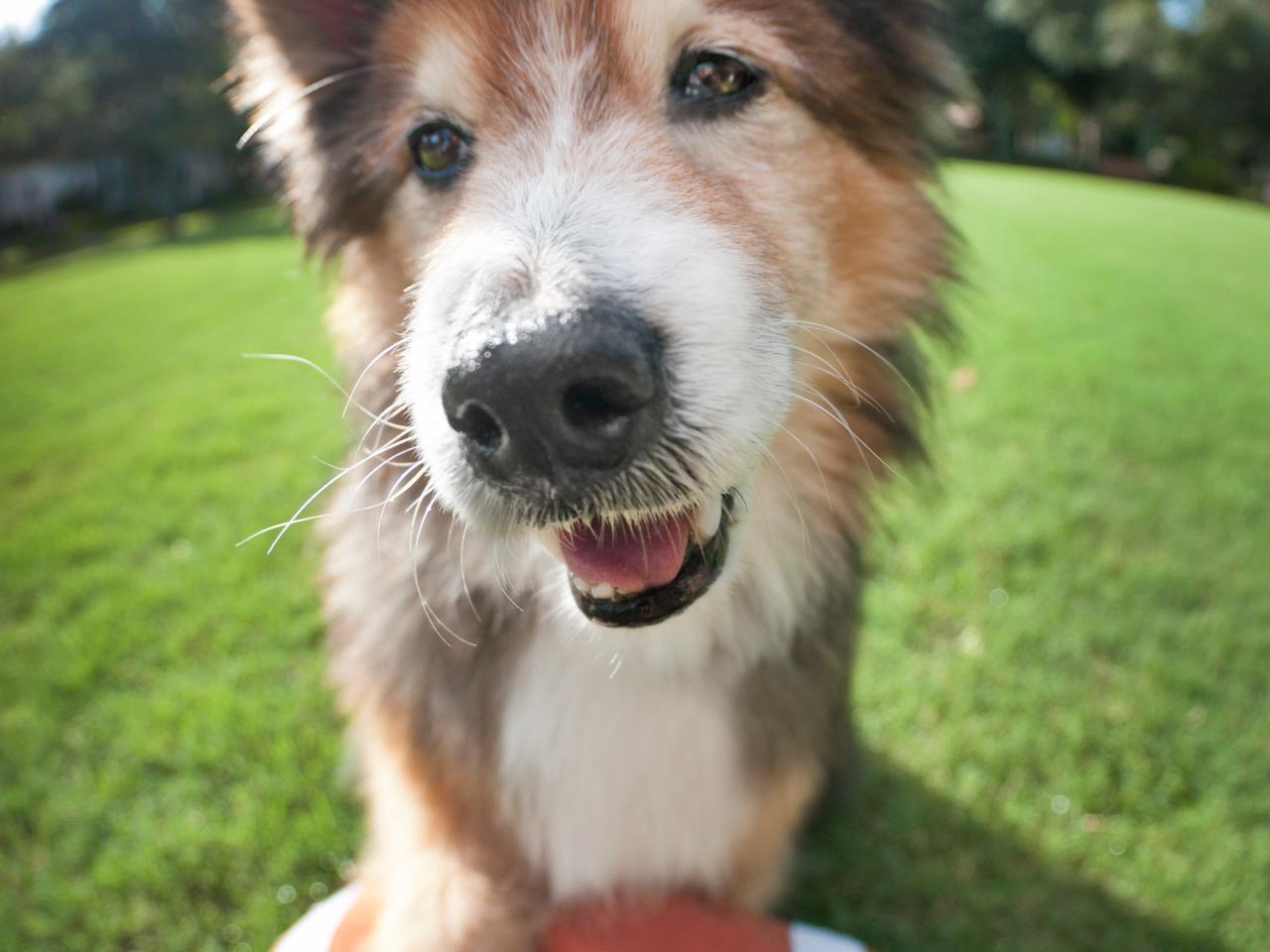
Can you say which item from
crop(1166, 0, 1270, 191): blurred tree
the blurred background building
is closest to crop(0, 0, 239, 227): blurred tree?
the blurred background building

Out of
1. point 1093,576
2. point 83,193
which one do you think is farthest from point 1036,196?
point 83,193

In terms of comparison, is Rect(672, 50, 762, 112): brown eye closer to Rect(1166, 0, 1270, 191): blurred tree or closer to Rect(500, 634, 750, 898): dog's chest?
Rect(500, 634, 750, 898): dog's chest

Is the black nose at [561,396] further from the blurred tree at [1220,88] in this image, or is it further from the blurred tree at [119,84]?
the blurred tree at [1220,88]

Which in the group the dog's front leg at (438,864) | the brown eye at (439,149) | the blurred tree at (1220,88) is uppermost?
the blurred tree at (1220,88)

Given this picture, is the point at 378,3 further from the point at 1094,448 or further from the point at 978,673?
the point at 1094,448

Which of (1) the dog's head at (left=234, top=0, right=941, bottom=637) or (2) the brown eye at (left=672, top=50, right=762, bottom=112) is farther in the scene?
(2) the brown eye at (left=672, top=50, right=762, bottom=112)

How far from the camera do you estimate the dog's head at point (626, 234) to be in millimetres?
1241

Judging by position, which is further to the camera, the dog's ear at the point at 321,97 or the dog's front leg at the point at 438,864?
the dog's ear at the point at 321,97

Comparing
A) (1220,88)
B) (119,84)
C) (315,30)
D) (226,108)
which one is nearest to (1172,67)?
(1220,88)

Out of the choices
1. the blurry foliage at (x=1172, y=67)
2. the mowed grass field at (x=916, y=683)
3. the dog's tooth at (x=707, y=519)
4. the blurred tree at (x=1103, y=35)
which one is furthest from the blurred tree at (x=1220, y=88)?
the dog's tooth at (x=707, y=519)

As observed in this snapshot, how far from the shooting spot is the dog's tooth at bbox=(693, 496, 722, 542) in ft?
5.08

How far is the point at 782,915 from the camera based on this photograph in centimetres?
240

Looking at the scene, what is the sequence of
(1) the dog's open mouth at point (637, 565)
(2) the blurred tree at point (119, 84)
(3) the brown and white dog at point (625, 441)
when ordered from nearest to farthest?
(3) the brown and white dog at point (625, 441) → (1) the dog's open mouth at point (637, 565) → (2) the blurred tree at point (119, 84)

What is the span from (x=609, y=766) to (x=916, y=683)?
1.58m
